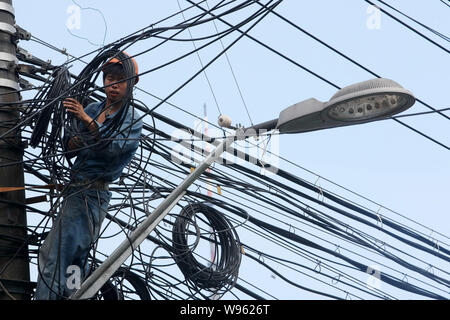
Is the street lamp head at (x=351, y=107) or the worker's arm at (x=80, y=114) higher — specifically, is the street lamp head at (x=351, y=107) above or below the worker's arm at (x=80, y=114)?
below

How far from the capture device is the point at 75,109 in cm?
639

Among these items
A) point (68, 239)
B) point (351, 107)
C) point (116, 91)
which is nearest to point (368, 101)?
point (351, 107)

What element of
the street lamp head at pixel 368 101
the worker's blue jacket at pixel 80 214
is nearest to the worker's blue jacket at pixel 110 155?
the worker's blue jacket at pixel 80 214

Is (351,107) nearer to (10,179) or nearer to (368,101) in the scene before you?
(368,101)

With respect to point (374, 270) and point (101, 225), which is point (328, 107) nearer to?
point (101, 225)

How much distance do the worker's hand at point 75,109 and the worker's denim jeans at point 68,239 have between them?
59 cm

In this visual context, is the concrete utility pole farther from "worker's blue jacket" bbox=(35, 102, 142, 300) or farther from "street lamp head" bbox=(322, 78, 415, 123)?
"street lamp head" bbox=(322, 78, 415, 123)

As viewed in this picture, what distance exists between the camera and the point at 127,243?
231 inches

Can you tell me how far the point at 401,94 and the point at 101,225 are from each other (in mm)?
2753

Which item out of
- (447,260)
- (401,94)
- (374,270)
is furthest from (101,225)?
(447,260)

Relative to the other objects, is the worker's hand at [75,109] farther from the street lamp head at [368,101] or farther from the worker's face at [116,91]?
the street lamp head at [368,101]

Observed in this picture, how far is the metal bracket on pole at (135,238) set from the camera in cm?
584
